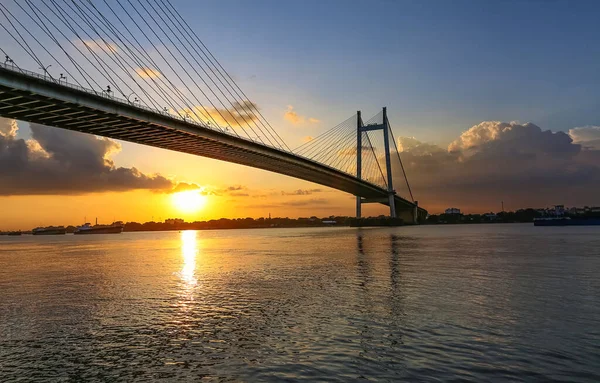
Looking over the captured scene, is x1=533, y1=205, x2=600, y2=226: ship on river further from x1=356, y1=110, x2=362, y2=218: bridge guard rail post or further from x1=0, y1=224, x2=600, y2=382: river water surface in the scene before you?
x1=0, y1=224, x2=600, y2=382: river water surface

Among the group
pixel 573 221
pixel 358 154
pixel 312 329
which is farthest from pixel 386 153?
pixel 312 329

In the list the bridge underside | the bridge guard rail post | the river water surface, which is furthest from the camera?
the bridge guard rail post

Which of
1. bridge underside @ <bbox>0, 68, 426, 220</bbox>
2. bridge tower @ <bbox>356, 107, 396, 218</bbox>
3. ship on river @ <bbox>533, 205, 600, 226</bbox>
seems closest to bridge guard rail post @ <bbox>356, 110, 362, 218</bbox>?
bridge tower @ <bbox>356, 107, 396, 218</bbox>

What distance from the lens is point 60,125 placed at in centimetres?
4456

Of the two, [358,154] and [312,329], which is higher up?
[358,154]

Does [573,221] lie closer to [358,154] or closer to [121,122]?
[358,154]

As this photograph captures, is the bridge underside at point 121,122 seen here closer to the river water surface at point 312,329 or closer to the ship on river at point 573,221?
the river water surface at point 312,329

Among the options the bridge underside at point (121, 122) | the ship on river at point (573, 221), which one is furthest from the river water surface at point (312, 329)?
the ship on river at point (573, 221)

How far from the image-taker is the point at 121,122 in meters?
44.8

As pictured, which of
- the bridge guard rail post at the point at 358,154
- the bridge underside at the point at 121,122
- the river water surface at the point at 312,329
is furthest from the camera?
the bridge guard rail post at the point at 358,154

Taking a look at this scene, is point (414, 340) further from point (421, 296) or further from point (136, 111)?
point (136, 111)

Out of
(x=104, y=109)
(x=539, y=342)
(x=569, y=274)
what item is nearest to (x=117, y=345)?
(x=539, y=342)

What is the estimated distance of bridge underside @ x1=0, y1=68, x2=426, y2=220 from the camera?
34.5 meters

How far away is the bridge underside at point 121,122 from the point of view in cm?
3453
